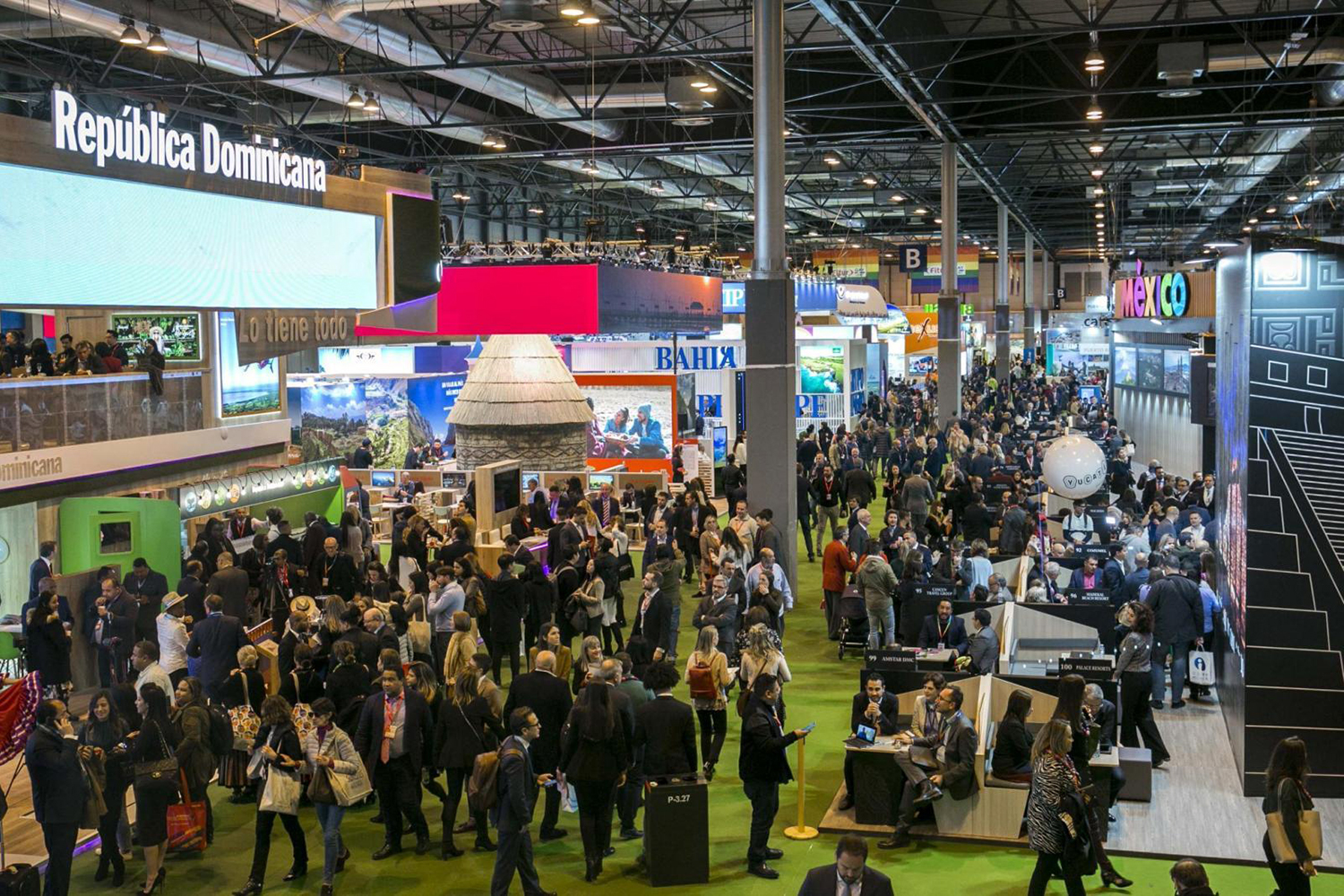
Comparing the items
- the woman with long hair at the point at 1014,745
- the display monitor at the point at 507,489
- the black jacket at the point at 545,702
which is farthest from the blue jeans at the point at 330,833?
the display monitor at the point at 507,489

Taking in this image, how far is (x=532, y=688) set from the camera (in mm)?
7301

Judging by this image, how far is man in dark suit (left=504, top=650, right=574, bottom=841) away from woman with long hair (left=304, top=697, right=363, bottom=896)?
970 millimetres

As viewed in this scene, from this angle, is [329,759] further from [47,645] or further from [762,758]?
[47,645]

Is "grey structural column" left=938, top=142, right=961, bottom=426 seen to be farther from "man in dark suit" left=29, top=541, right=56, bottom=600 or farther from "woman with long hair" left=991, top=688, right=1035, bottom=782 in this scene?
"woman with long hair" left=991, top=688, right=1035, bottom=782

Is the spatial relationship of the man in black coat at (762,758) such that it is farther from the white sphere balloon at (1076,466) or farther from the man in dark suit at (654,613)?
the white sphere balloon at (1076,466)

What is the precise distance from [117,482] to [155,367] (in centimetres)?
140

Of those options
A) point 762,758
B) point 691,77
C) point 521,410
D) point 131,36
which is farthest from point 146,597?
point 691,77

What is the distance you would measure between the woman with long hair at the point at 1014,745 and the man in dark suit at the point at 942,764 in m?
0.15

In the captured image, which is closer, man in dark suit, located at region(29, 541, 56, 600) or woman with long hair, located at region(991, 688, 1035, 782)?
woman with long hair, located at region(991, 688, 1035, 782)

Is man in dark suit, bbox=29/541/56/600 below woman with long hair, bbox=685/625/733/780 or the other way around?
the other way around

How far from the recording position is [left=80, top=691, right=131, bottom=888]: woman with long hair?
679cm

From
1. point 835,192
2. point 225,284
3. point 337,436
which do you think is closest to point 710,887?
point 225,284

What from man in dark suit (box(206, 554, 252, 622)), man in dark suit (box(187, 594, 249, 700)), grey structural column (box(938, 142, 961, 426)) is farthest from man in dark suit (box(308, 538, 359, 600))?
grey structural column (box(938, 142, 961, 426))

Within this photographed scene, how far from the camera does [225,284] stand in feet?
24.3
